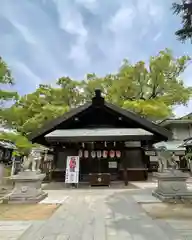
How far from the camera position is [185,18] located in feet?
20.1

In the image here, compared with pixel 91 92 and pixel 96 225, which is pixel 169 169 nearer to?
pixel 96 225

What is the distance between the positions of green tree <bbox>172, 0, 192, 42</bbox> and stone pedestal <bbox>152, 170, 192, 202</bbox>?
14.7 ft

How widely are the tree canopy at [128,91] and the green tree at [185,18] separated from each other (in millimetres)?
10800

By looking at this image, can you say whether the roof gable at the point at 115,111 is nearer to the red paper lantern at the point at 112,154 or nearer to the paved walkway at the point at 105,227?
the red paper lantern at the point at 112,154

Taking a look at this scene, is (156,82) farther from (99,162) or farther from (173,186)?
(173,186)

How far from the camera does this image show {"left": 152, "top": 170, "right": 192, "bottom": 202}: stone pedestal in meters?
6.57

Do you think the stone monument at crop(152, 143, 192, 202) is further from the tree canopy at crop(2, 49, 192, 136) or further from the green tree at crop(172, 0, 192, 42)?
the tree canopy at crop(2, 49, 192, 136)

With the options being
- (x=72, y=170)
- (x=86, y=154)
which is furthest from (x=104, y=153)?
(x=72, y=170)

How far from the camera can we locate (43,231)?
368 cm

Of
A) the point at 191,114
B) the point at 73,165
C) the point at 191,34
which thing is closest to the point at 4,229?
the point at 73,165

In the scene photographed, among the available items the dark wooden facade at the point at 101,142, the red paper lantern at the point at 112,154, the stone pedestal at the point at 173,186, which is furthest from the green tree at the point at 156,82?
the stone pedestal at the point at 173,186

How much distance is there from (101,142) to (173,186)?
550cm

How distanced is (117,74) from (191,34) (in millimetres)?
14313

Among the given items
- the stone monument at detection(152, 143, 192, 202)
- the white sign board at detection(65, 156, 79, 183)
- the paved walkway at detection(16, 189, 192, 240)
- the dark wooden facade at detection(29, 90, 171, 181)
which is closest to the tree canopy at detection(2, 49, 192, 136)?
the dark wooden facade at detection(29, 90, 171, 181)
